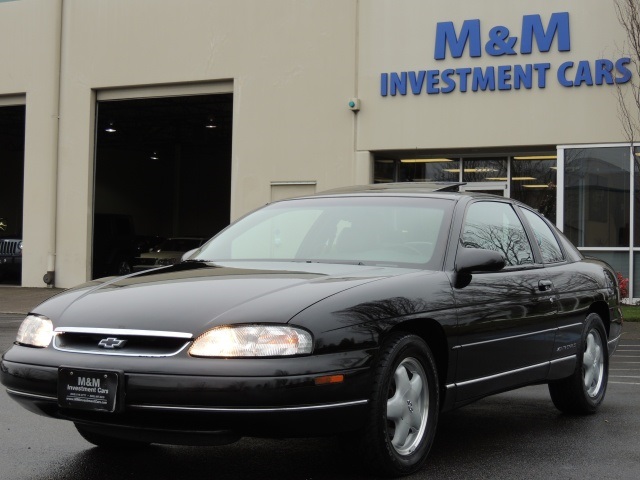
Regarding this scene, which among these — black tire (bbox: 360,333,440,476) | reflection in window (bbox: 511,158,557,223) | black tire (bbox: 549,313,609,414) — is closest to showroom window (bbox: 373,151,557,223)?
reflection in window (bbox: 511,158,557,223)

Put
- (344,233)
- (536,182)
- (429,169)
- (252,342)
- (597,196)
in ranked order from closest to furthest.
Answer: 1. (252,342)
2. (344,233)
3. (597,196)
4. (536,182)
5. (429,169)

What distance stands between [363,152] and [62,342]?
1557 cm

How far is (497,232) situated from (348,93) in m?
14.2

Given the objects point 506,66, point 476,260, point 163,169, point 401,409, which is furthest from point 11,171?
point 401,409

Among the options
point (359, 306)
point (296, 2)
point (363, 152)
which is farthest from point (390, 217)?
point (296, 2)

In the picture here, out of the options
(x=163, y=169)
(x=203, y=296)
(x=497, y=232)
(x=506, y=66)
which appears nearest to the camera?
(x=203, y=296)

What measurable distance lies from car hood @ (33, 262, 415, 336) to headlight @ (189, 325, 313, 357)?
0.14 ft

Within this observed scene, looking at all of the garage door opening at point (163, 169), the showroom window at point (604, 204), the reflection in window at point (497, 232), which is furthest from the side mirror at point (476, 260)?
the garage door opening at point (163, 169)

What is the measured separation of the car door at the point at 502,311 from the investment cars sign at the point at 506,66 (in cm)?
1204

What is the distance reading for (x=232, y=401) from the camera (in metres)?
4.23

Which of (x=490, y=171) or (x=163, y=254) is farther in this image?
(x=163, y=254)

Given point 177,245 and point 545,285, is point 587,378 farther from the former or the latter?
point 177,245

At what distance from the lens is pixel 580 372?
690 cm

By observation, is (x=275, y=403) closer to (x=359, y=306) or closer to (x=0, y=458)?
(x=359, y=306)
